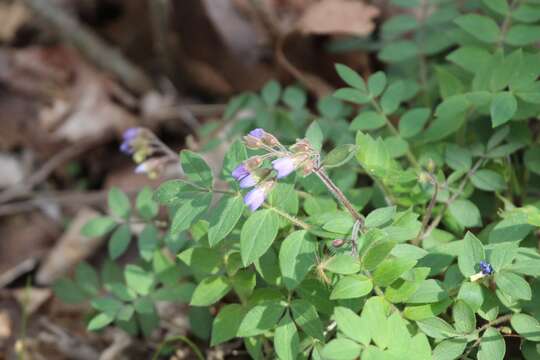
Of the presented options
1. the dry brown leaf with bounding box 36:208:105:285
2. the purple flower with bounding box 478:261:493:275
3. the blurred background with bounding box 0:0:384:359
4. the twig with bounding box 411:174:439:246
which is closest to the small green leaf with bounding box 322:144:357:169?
the twig with bounding box 411:174:439:246

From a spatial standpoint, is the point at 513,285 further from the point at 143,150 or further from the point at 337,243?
the point at 143,150

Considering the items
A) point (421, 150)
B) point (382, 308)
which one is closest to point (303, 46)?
point (421, 150)

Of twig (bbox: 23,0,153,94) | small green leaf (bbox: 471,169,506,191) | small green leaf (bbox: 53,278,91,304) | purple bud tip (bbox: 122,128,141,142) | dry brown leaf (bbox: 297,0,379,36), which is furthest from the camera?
twig (bbox: 23,0,153,94)

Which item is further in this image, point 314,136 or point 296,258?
point 314,136

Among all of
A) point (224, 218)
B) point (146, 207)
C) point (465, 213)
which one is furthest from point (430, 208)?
point (146, 207)

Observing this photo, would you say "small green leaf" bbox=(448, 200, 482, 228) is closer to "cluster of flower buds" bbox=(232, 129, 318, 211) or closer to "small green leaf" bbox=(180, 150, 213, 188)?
"cluster of flower buds" bbox=(232, 129, 318, 211)

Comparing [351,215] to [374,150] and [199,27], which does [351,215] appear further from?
[199,27]

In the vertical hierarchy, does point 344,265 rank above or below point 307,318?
above

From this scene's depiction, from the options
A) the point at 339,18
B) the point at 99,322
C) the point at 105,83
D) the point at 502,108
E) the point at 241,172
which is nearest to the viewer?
the point at 241,172

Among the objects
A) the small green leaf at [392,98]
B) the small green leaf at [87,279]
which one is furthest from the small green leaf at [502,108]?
the small green leaf at [87,279]
